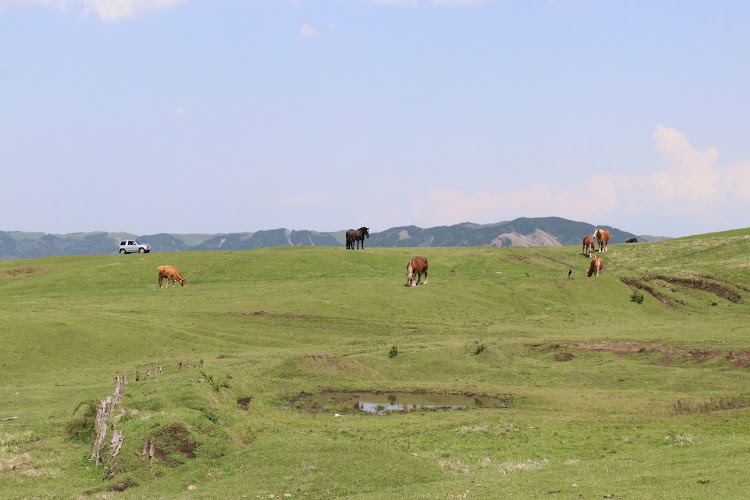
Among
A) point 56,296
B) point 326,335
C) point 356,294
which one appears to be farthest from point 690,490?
point 56,296

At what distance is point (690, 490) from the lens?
53.0ft

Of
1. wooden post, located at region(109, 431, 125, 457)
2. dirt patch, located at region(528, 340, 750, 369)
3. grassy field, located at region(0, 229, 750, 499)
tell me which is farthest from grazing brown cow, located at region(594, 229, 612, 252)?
wooden post, located at region(109, 431, 125, 457)

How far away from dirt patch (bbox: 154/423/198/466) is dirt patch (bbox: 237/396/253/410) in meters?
7.71

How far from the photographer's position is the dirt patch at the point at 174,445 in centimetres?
2262

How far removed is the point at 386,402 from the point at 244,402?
22.8ft

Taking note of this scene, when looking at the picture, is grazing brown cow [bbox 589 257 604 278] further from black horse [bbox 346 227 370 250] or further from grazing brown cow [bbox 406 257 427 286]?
black horse [bbox 346 227 370 250]

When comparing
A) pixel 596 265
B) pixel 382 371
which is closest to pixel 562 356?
pixel 382 371

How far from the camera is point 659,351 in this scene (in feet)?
142

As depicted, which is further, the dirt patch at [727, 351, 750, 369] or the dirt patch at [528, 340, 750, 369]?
the dirt patch at [528, 340, 750, 369]

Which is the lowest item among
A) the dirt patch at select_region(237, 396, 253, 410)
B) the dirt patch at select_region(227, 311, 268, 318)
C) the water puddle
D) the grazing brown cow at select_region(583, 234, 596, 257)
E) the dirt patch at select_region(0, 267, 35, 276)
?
the water puddle

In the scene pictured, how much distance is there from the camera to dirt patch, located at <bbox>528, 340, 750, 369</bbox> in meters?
40.1

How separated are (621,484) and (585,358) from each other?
87.4 feet

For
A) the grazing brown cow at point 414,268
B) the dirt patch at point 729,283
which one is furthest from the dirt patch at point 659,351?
the dirt patch at point 729,283

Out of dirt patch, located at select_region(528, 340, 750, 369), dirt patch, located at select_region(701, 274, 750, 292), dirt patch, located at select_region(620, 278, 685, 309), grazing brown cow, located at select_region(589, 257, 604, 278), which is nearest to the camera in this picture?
dirt patch, located at select_region(528, 340, 750, 369)
